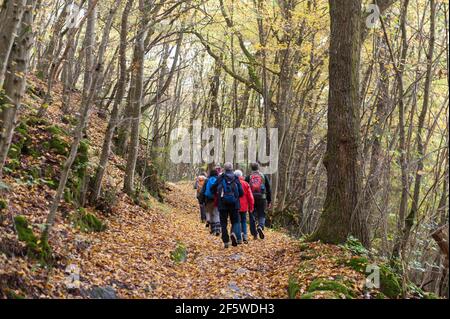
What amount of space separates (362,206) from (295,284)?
8.28 feet

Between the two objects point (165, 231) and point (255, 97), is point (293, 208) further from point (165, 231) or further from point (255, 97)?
point (255, 97)

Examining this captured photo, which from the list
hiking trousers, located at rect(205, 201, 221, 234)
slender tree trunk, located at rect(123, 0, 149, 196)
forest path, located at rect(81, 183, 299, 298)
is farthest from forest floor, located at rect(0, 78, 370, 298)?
slender tree trunk, located at rect(123, 0, 149, 196)

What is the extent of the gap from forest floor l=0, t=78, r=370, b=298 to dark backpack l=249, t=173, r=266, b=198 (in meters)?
1.32

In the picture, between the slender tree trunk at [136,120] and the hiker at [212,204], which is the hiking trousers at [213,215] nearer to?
the hiker at [212,204]

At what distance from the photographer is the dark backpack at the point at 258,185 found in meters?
11.8

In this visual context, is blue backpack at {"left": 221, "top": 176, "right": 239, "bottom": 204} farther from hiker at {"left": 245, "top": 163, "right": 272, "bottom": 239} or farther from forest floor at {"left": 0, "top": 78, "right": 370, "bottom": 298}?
hiker at {"left": 245, "top": 163, "right": 272, "bottom": 239}

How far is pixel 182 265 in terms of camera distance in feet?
29.4

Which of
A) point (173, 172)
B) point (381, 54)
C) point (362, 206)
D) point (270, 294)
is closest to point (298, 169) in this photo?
point (381, 54)

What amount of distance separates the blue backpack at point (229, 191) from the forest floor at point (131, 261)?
125 centimetres

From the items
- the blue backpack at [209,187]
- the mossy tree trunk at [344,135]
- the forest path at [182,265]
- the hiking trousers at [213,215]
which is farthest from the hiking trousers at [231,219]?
the mossy tree trunk at [344,135]

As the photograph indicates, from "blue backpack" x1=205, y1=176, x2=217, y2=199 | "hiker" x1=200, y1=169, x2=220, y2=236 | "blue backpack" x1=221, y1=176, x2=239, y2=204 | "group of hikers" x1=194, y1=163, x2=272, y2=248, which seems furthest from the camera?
"hiker" x1=200, y1=169, x2=220, y2=236

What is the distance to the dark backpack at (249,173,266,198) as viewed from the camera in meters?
11.8

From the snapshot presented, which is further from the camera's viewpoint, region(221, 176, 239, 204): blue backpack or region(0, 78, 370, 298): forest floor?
region(221, 176, 239, 204): blue backpack
